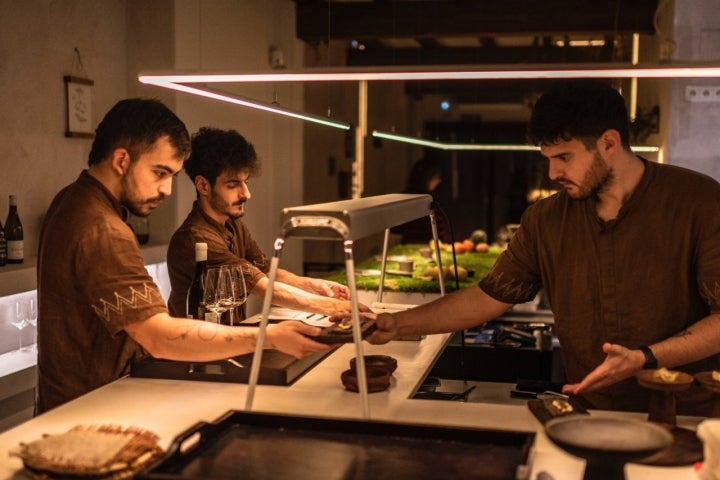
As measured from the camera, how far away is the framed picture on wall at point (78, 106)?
5.46 m

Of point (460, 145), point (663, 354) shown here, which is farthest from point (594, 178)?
point (460, 145)

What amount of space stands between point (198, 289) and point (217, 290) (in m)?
0.32

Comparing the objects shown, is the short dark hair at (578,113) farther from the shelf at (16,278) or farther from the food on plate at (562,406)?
the shelf at (16,278)

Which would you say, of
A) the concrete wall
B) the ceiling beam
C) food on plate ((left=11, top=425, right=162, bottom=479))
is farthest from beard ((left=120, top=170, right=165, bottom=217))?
the ceiling beam

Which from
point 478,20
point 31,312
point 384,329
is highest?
point 478,20

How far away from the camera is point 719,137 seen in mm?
6367

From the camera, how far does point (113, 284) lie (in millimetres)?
2330

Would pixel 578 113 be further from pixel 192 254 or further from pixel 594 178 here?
pixel 192 254

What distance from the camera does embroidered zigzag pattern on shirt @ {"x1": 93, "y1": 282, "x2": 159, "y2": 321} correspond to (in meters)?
2.32

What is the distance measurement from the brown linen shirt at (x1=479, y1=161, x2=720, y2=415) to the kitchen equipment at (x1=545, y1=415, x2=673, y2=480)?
1.08 meters

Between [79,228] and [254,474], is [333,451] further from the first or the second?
[79,228]

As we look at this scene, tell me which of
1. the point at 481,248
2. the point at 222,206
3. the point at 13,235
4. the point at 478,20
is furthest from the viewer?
the point at 478,20

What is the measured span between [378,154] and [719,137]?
7.67 metres

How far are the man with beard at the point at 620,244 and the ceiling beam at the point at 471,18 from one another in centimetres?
577
